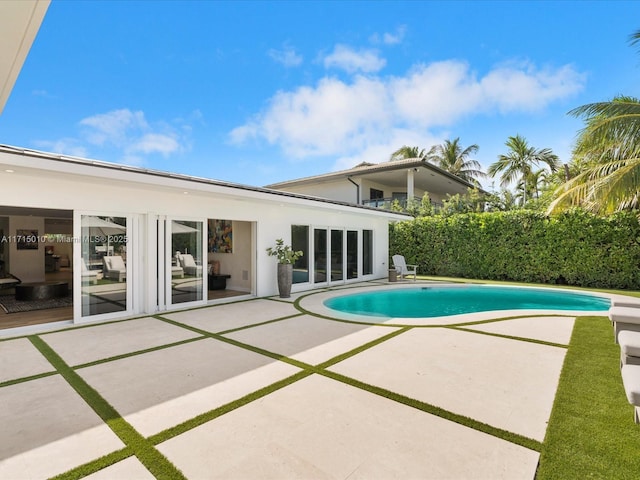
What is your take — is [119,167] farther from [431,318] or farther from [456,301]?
[456,301]

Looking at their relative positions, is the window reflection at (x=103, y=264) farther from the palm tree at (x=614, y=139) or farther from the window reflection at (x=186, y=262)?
the palm tree at (x=614, y=139)

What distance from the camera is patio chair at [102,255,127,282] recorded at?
7805 mm

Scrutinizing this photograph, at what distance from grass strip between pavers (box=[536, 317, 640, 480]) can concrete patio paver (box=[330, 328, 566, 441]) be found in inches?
5.5

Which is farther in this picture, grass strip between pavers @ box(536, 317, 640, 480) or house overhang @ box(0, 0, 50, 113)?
grass strip between pavers @ box(536, 317, 640, 480)

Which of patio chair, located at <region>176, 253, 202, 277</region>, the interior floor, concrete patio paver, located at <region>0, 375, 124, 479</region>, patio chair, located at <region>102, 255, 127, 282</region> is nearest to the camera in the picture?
concrete patio paver, located at <region>0, 375, 124, 479</region>

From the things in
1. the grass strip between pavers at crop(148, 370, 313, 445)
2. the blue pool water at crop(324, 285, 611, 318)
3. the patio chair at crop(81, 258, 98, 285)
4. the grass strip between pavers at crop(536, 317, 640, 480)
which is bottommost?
the blue pool water at crop(324, 285, 611, 318)

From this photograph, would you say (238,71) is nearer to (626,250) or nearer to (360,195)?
(360,195)

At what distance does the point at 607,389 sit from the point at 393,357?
256 cm

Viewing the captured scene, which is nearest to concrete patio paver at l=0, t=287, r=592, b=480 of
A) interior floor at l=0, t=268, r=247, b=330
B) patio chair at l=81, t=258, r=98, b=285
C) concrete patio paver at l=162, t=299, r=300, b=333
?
concrete patio paver at l=162, t=299, r=300, b=333

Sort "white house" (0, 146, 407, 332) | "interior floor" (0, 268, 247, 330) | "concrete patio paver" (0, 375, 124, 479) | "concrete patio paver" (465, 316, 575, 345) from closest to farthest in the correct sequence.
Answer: "concrete patio paver" (0, 375, 124, 479)
"concrete patio paver" (465, 316, 575, 345)
"white house" (0, 146, 407, 332)
"interior floor" (0, 268, 247, 330)

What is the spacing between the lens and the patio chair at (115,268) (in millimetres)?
7805

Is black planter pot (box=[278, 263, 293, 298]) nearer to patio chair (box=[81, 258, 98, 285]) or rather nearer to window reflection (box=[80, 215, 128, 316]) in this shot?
window reflection (box=[80, 215, 128, 316])

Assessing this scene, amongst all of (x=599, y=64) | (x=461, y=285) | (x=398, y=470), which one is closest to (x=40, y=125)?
(x=461, y=285)

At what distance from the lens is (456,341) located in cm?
602
